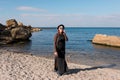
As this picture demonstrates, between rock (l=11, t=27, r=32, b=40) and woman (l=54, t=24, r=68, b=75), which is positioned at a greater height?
woman (l=54, t=24, r=68, b=75)

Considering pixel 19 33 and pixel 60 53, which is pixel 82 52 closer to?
pixel 60 53

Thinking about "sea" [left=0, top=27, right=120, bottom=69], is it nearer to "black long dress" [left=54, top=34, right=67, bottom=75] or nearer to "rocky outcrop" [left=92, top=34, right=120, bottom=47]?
"rocky outcrop" [left=92, top=34, right=120, bottom=47]

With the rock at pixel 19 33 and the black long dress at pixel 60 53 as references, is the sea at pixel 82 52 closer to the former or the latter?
the rock at pixel 19 33

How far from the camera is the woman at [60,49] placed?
1151 cm

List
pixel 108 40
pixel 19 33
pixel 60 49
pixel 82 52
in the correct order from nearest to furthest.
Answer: pixel 60 49 < pixel 82 52 < pixel 108 40 < pixel 19 33

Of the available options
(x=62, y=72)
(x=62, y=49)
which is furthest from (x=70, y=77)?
(x=62, y=49)

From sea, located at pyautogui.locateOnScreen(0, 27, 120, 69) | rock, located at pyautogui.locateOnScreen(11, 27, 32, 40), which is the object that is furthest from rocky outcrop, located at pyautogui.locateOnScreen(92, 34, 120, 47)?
rock, located at pyautogui.locateOnScreen(11, 27, 32, 40)

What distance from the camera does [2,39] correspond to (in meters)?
38.2

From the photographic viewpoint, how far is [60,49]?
1167 cm

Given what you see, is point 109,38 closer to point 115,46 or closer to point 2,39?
point 115,46

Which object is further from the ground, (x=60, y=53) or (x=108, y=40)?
(x=60, y=53)

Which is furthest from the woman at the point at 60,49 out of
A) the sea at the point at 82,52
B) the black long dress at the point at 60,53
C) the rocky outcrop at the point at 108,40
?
the rocky outcrop at the point at 108,40

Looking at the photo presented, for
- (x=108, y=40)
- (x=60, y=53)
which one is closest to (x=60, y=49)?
(x=60, y=53)

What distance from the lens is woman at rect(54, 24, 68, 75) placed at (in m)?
11.5
